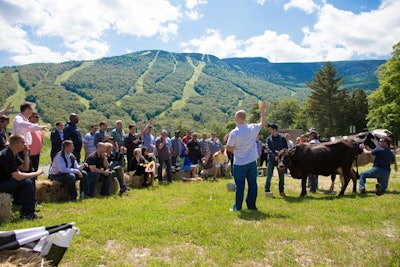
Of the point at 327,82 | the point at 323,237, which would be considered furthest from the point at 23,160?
the point at 327,82

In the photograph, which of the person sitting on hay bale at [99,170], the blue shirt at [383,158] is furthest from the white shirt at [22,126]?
the blue shirt at [383,158]

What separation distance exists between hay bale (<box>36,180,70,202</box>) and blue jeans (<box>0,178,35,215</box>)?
178 centimetres

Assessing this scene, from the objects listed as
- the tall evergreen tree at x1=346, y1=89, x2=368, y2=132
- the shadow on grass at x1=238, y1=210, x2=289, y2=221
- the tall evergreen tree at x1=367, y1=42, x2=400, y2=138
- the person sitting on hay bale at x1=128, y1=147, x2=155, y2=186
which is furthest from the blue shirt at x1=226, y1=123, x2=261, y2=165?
the tall evergreen tree at x1=346, y1=89, x2=368, y2=132

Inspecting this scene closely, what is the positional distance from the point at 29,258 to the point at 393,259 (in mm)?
4776

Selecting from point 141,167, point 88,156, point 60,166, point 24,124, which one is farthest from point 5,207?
point 141,167

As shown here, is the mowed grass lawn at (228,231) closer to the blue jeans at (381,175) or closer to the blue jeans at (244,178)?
the blue jeans at (244,178)

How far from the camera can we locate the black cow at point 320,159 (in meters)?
10.5

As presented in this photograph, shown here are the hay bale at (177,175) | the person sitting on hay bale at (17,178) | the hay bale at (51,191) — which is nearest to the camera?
the person sitting on hay bale at (17,178)

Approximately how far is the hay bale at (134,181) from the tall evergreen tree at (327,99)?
2294 inches

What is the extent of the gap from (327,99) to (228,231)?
210ft

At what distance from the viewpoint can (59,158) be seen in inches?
369

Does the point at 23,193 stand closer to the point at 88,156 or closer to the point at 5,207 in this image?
the point at 5,207

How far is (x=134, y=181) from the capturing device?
12445 millimetres

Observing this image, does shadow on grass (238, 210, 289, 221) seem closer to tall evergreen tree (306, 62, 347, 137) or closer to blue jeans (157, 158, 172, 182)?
blue jeans (157, 158, 172, 182)
